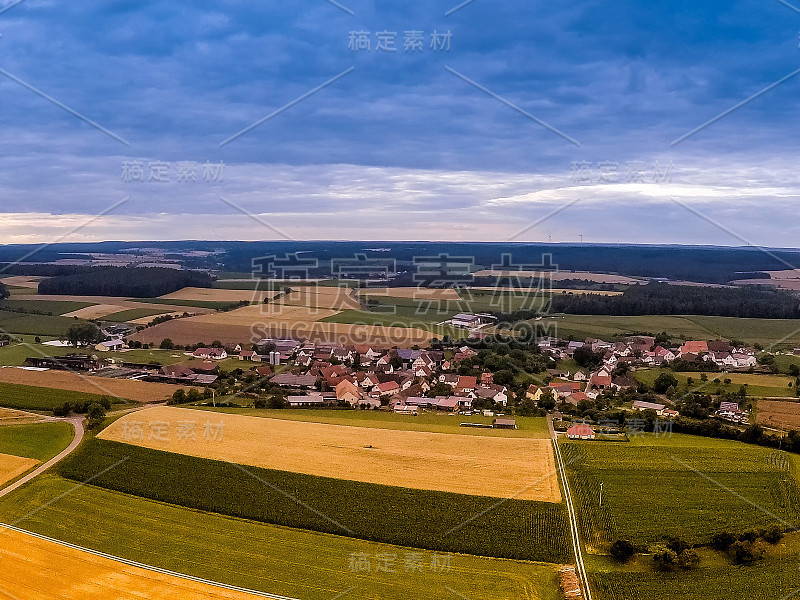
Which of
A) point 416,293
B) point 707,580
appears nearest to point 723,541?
point 707,580

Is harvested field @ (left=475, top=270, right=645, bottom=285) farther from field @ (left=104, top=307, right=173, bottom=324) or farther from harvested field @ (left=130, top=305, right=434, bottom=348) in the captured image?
field @ (left=104, top=307, right=173, bottom=324)

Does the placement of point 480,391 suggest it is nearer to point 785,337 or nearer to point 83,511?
point 83,511

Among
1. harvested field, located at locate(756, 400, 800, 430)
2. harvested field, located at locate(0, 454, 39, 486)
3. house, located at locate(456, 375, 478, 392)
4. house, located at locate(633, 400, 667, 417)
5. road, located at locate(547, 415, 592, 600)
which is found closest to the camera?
road, located at locate(547, 415, 592, 600)

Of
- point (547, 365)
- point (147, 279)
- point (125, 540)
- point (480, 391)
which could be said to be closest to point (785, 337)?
point (547, 365)

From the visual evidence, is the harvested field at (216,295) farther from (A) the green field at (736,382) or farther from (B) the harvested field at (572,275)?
(A) the green field at (736,382)

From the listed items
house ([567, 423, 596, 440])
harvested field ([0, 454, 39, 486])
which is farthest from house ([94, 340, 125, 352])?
house ([567, 423, 596, 440])

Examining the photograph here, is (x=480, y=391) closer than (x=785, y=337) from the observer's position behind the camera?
Yes
